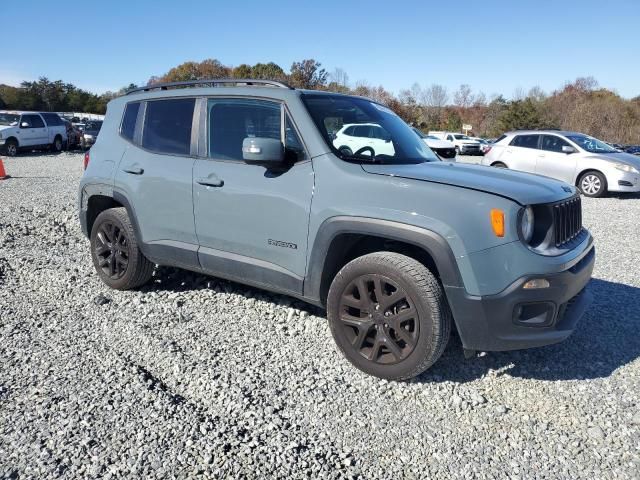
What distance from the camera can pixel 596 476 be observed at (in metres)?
2.49

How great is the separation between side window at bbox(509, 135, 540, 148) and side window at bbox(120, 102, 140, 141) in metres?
11.2

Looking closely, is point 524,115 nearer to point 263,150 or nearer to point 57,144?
point 57,144

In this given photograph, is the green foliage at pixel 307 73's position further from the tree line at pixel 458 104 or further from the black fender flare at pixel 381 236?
the black fender flare at pixel 381 236

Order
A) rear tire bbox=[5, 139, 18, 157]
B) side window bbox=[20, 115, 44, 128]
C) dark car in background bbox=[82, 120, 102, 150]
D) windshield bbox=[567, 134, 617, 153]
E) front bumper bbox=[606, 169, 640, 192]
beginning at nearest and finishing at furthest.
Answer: front bumper bbox=[606, 169, 640, 192] → windshield bbox=[567, 134, 617, 153] → rear tire bbox=[5, 139, 18, 157] → side window bbox=[20, 115, 44, 128] → dark car in background bbox=[82, 120, 102, 150]

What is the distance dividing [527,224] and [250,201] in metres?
1.87

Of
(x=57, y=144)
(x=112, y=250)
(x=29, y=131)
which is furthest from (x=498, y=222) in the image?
(x=57, y=144)

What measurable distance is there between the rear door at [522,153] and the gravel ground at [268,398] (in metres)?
8.94

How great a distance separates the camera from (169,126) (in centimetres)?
441

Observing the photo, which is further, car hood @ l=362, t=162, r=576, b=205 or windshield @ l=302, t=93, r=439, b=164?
windshield @ l=302, t=93, r=439, b=164

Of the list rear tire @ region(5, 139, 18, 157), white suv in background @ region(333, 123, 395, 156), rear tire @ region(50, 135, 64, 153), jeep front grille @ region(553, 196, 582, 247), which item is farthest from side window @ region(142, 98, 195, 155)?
rear tire @ region(50, 135, 64, 153)

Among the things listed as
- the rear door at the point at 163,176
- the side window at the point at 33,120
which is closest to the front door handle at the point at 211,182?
the rear door at the point at 163,176

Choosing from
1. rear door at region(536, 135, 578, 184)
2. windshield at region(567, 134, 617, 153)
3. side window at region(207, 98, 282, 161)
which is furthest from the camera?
windshield at region(567, 134, 617, 153)

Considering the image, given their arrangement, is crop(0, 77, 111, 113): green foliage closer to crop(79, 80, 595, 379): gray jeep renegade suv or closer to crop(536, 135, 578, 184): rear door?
crop(536, 135, 578, 184): rear door

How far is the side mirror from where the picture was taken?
340 cm
